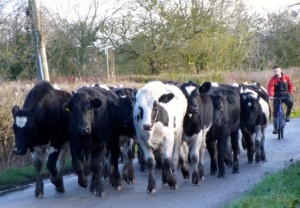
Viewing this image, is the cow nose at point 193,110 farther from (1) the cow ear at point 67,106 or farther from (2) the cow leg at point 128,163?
(1) the cow ear at point 67,106

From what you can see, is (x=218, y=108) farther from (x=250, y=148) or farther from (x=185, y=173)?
(x=250, y=148)

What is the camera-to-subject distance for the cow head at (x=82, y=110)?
A: 1158 cm

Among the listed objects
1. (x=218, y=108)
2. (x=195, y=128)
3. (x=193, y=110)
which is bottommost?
(x=195, y=128)

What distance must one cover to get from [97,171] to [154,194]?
3.96ft

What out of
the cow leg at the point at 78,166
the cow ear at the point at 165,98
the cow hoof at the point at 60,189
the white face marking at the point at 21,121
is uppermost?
the cow ear at the point at 165,98

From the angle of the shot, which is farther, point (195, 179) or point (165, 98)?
point (195, 179)

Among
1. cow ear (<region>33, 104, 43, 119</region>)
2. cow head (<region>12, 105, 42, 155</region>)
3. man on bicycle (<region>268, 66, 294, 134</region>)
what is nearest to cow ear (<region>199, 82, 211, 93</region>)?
cow ear (<region>33, 104, 43, 119</region>)

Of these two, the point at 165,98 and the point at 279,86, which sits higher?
the point at 165,98

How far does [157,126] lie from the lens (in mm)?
12164

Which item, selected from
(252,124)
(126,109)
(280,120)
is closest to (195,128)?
(126,109)

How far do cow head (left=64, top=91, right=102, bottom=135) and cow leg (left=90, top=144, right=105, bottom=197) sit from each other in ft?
2.16

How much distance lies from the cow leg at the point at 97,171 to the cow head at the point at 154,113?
1.03 metres

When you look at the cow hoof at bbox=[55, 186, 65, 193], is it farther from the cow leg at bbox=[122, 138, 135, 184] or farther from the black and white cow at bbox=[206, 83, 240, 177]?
the black and white cow at bbox=[206, 83, 240, 177]

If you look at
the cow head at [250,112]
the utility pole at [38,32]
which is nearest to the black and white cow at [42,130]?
the cow head at [250,112]
